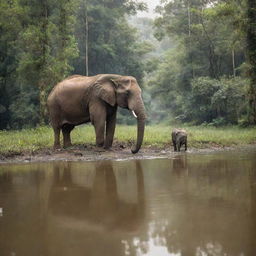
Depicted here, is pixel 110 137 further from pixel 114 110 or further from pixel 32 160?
pixel 32 160

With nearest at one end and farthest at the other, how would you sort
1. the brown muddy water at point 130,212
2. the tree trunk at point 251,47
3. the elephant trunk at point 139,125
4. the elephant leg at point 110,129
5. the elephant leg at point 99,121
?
the brown muddy water at point 130,212
the elephant trunk at point 139,125
the elephant leg at point 99,121
the elephant leg at point 110,129
the tree trunk at point 251,47

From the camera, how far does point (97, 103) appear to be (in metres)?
11.4

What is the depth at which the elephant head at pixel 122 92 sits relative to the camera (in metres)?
10.6

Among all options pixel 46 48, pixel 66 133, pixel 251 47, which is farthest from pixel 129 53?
pixel 66 133

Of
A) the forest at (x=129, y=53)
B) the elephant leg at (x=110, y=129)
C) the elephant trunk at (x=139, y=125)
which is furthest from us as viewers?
the forest at (x=129, y=53)

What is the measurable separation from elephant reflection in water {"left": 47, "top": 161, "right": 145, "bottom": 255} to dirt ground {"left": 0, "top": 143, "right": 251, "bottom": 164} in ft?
11.9

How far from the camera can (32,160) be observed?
9531 mm

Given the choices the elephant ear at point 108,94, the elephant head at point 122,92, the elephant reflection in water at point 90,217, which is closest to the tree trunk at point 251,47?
the elephant head at point 122,92

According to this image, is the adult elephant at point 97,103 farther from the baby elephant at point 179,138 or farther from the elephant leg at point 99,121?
the baby elephant at point 179,138

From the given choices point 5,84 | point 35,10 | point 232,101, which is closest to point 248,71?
point 232,101

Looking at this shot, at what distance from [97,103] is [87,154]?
1.74m

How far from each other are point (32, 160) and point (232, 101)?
1842 centimetres

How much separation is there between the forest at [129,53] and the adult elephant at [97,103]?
671 centimetres

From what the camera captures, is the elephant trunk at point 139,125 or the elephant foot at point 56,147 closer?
the elephant trunk at point 139,125
